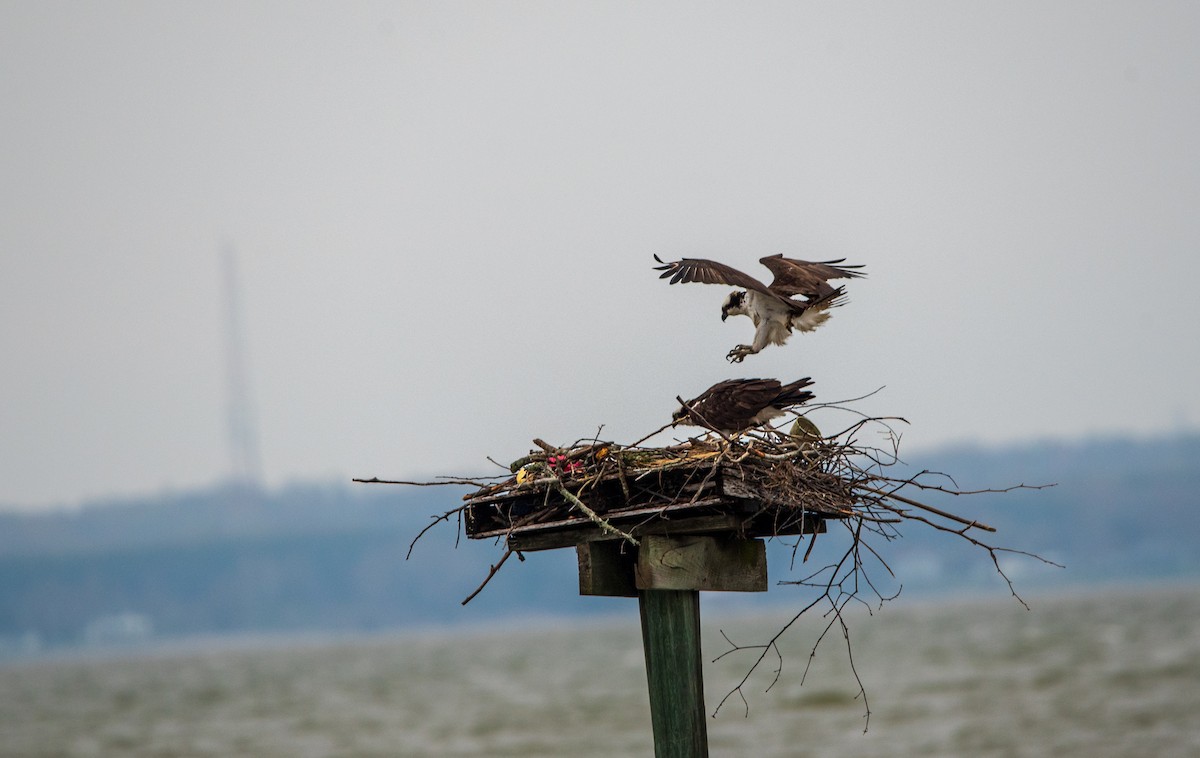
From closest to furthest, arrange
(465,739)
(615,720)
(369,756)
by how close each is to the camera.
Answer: (369,756), (465,739), (615,720)

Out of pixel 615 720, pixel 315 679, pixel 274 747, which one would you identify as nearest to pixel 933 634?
pixel 315 679

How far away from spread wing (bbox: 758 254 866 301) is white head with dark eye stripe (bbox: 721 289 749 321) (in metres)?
0.16

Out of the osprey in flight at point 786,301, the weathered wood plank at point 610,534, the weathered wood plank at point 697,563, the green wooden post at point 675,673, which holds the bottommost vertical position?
the green wooden post at point 675,673

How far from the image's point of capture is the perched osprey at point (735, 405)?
552 centimetres

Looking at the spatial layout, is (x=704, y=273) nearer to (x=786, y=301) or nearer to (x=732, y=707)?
(x=786, y=301)

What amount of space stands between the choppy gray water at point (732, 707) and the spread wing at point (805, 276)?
1180 centimetres

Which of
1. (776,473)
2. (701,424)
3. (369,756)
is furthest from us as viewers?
(369,756)

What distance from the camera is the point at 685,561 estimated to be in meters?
5.31

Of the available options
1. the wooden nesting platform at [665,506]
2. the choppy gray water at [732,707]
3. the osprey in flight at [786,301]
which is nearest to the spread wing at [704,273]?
the osprey in flight at [786,301]

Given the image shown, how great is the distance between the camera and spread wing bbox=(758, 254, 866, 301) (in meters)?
6.21

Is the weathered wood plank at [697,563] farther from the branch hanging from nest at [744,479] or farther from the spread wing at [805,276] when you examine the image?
the spread wing at [805,276]

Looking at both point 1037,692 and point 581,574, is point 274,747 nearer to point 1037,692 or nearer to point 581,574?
point 1037,692

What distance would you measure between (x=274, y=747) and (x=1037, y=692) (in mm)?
20272

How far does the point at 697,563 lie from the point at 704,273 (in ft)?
4.30
